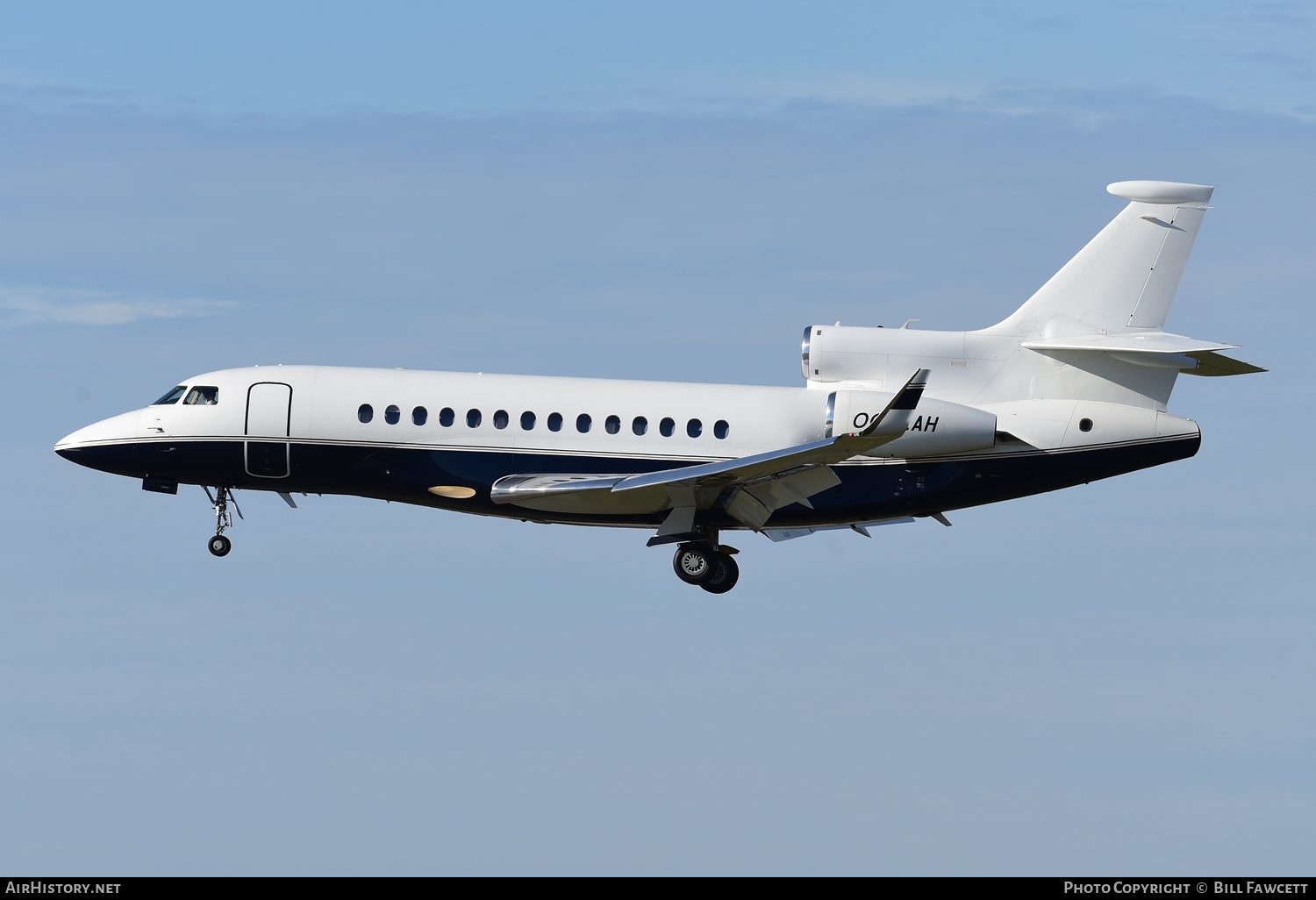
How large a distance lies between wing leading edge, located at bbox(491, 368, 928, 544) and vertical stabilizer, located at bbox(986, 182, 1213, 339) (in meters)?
4.36

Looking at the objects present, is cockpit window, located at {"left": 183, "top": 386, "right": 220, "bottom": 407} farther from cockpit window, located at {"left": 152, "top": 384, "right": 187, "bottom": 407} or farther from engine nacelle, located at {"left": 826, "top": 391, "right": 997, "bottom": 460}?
engine nacelle, located at {"left": 826, "top": 391, "right": 997, "bottom": 460}

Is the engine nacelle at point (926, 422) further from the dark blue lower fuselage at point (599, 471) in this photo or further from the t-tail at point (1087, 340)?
the t-tail at point (1087, 340)

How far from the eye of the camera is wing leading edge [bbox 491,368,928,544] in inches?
1315

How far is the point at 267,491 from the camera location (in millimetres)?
36469

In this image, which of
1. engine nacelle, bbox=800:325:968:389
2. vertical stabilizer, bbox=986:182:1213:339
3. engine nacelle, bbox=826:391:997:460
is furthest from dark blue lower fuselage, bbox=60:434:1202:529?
vertical stabilizer, bbox=986:182:1213:339

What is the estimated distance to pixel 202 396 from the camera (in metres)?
36.5

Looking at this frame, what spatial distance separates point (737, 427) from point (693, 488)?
1827mm

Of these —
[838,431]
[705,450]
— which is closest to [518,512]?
[705,450]

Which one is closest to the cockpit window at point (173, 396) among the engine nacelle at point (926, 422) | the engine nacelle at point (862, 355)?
the engine nacelle at point (862, 355)

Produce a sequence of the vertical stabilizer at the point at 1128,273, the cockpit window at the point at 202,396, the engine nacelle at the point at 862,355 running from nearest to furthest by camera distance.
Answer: the engine nacelle at the point at 862,355 < the cockpit window at the point at 202,396 < the vertical stabilizer at the point at 1128,273

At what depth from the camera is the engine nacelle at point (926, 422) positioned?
3412 cm

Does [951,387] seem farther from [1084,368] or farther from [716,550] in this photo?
[716,550]

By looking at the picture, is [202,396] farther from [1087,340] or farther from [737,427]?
[1087,340]

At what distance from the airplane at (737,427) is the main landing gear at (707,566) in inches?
1.8
